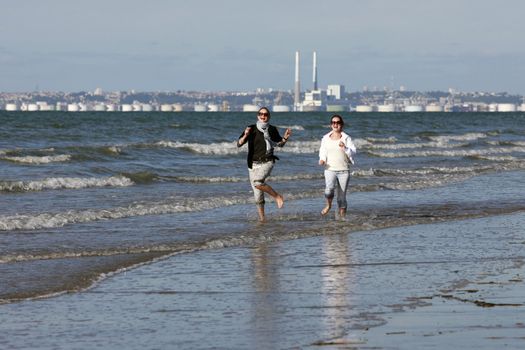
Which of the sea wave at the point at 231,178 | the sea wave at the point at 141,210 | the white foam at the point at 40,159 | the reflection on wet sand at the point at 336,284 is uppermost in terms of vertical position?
the reflection on wet sand at the point at 336,284

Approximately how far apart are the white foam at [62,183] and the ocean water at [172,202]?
1.0 inches

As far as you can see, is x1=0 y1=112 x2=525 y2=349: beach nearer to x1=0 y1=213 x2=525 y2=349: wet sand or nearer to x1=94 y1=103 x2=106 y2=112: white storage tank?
x1=0 y1=213 x2=525 y2=349: wet sand

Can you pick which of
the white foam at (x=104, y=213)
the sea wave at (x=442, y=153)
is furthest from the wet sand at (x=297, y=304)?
the sea wave at (x=442, y=153)

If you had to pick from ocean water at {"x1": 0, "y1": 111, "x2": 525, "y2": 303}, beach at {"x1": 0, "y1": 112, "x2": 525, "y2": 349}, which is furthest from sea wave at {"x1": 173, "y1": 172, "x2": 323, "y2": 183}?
beach at {"x1": 0, "y1": 112, "x2": 525, "y2": 349}

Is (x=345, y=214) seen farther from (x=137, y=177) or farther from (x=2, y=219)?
(x=137, y=177)

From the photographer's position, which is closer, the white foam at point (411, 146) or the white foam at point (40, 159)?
the white foam at point (40, 159)

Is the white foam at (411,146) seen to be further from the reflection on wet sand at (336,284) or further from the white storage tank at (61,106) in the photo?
the white storage tank at (61,106)

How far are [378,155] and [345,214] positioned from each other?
77.3 feet

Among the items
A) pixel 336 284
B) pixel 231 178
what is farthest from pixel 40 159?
pixel 336 284

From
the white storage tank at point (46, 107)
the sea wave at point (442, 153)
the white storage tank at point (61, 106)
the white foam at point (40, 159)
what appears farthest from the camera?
the white storage tank at point (46, 107)

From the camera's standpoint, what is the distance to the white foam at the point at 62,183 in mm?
20484

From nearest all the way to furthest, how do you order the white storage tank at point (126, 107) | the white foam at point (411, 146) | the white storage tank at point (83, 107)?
the white foam at point (411, 146) < the white storage tank at point (83, 107) < the white storage tank at point (126, 107)

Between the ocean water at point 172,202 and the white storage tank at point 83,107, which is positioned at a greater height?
the ocean water at point 172,202

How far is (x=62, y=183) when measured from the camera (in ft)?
70.5
